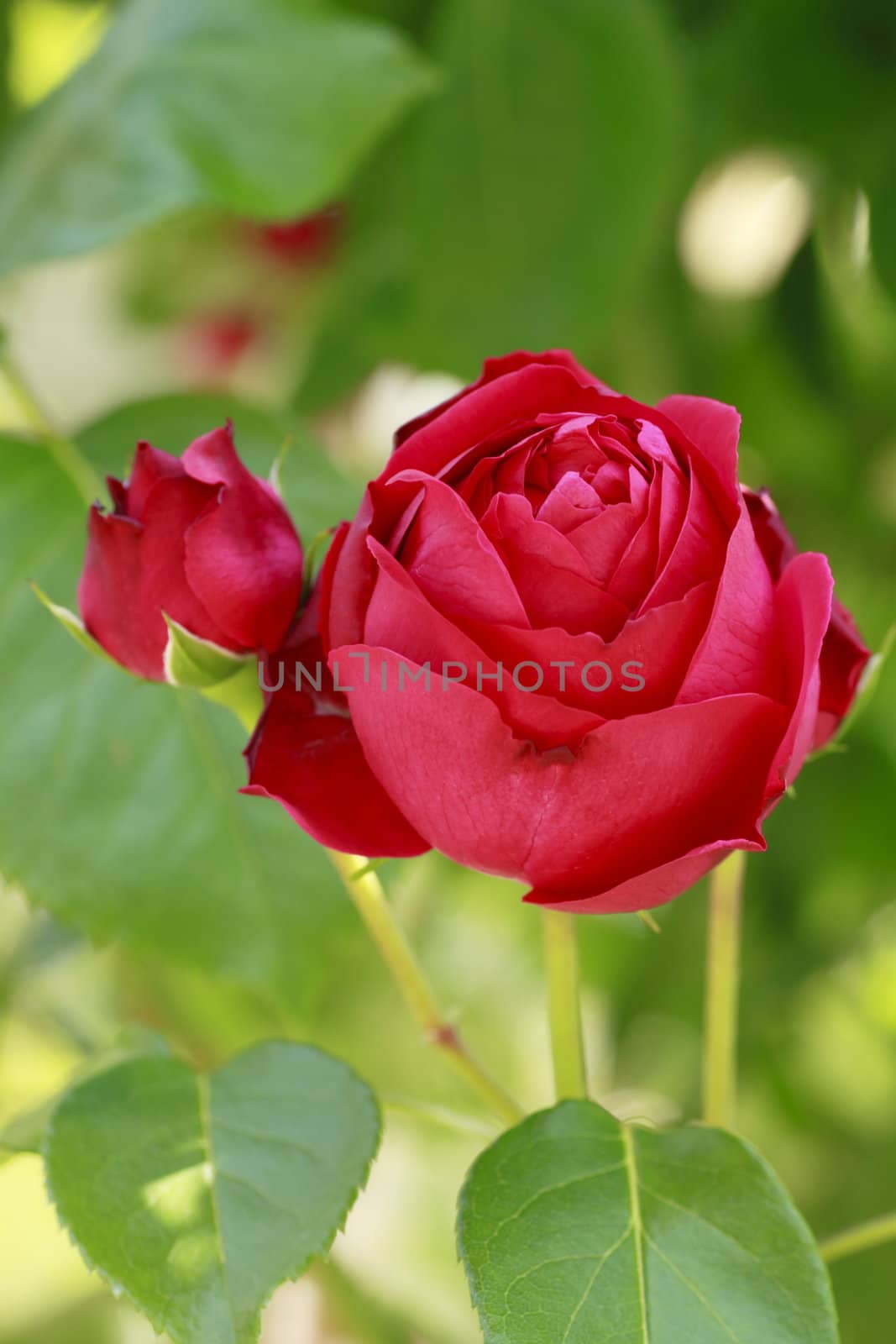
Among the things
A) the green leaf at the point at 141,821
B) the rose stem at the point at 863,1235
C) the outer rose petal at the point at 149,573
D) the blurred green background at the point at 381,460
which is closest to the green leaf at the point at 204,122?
the blurred green background at the point at 381,460

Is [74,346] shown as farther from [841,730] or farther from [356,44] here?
[841,730]

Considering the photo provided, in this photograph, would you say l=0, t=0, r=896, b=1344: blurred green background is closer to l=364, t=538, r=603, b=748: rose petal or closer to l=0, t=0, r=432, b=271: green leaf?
l=0, t=0, r=432, b=271: green leaf

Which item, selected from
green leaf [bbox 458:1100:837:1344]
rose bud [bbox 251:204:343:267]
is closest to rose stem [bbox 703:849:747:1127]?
green leaf [bbox 458:1100:837:1344]

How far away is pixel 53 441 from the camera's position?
0.44 metres

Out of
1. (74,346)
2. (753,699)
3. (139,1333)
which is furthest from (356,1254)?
(74,346)

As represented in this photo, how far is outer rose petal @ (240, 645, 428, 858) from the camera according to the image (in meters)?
0.22

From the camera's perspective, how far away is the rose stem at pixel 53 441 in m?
0.42

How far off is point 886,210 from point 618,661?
1.49 feet

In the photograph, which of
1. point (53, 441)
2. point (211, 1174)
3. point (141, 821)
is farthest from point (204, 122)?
point (211, 1174)

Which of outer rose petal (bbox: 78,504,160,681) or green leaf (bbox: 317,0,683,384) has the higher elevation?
outer rose petal (bbox: 78,504,160,681)

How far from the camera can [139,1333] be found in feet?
1.76

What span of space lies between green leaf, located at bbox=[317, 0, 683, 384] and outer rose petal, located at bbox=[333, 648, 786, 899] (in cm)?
40

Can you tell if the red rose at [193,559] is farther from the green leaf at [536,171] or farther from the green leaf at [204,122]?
the green leaf at [536,171]

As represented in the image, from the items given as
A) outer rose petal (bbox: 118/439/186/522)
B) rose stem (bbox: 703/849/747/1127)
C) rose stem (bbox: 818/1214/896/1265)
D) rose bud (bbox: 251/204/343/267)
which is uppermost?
outer rose petal (bbox: 118/439/186/522)
